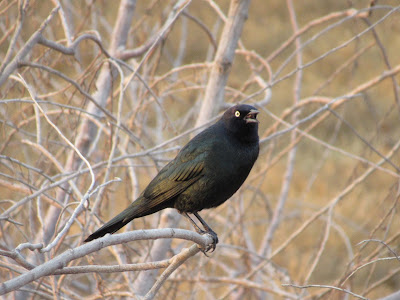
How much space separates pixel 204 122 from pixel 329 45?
265 inches

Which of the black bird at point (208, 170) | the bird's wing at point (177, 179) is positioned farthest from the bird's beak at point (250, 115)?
the bird's wing at point (177, 179)

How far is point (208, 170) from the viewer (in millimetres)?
3465

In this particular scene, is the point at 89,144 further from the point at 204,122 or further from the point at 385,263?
the point at 385,263

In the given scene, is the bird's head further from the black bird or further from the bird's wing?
the bird's wing

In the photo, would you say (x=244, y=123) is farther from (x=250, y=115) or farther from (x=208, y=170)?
(x=208, y=170)

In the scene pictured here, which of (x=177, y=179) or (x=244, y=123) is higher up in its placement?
(x=244, y=123)

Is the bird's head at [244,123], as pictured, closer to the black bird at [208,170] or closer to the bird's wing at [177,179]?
the black bird at [208,170]

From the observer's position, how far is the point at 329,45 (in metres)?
10.1

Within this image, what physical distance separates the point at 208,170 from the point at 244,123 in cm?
38

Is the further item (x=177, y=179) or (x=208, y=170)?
(x=177, y=179)

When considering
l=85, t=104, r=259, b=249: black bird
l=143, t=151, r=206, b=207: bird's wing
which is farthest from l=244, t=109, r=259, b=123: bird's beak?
l=143, t=151, r=206, b=207: bird's wing

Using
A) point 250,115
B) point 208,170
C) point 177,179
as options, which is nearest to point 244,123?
point 250,115

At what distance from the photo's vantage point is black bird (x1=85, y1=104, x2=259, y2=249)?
3.41 m

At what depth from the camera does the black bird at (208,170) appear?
11.2 feet
